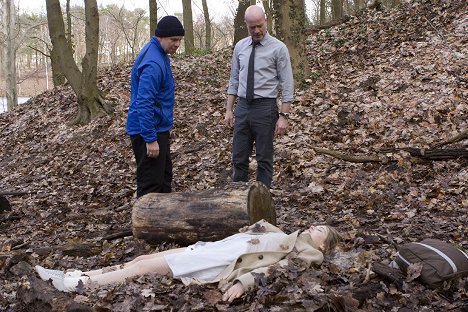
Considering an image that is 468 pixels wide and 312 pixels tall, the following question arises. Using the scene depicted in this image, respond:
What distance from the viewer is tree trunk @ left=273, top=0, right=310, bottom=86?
11859 mm

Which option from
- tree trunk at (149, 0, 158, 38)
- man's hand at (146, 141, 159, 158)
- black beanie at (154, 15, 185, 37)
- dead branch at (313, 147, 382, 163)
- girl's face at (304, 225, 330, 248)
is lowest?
girl's face at (304, 225, 330, 248)

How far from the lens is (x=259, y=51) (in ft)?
22.0

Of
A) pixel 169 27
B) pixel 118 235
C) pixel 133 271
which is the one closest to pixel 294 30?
pixel 169 27

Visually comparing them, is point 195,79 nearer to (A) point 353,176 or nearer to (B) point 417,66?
(B) point 417,66

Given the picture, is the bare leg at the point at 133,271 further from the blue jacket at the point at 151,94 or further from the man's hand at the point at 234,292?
the blue jacket at the point at 151,94

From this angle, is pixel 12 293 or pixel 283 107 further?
pixel 283 107

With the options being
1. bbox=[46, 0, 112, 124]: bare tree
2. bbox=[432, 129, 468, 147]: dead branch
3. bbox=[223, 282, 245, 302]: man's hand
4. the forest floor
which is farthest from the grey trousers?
bbox=[46, 0, 112, 124]: bare tree

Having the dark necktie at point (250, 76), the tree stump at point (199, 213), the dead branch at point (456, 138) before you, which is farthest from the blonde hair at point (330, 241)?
the dead branch at point (456, 138)

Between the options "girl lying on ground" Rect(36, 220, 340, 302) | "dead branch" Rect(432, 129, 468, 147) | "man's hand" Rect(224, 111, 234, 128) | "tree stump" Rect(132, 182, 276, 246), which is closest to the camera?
"girl lying on ground" Rect(36, 220, 340, 302)

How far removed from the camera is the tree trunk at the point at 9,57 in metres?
27.9

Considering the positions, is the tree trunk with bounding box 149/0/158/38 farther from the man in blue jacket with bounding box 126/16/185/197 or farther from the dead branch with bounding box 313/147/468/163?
the man in blue jacket with bounding box 126/16/185/197

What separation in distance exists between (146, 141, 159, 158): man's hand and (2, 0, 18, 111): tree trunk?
23.6m

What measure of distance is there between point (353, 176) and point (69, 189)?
17.8ft

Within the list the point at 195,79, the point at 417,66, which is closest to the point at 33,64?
the point at 195,79
